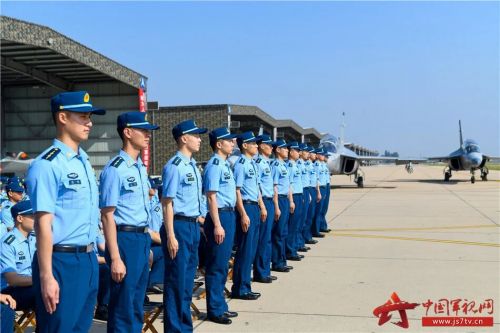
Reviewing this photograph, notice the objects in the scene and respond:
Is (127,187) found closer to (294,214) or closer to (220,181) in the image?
(220,181)

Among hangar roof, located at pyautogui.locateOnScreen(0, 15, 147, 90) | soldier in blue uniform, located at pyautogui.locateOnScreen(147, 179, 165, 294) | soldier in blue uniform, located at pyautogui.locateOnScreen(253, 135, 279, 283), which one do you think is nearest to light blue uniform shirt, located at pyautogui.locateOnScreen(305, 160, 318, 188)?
soldier in blue uniform, located at pyautogui.locateOnScreen(253, 135, 279, 283)

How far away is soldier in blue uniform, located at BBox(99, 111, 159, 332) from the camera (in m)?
3.91

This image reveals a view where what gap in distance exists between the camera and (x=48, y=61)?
23.4 metres

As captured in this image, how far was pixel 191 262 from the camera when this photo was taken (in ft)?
16.0

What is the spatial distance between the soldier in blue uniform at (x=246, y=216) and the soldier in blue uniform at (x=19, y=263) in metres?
2.47

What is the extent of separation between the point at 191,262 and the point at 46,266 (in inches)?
81.9

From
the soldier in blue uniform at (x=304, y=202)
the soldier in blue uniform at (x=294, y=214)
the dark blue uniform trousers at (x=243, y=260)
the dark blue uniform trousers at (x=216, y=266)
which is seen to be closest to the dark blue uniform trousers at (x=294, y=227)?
the soldier in blue uniform at (x=294, y=214)

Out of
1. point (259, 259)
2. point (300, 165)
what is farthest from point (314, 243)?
point (259, 259)

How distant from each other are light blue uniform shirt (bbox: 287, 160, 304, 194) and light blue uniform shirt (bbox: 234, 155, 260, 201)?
2089mm

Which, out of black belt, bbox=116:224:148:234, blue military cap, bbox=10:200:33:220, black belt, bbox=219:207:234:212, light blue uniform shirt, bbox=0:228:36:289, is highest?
blue military cap, bbox=10:200:33:220

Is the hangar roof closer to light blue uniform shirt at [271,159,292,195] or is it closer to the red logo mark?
light blue uniform shirt at [271,159,292,195]

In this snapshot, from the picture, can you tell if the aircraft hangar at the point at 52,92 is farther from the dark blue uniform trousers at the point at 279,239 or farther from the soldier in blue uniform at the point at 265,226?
the soldier in blue uniform at the point at 265,226

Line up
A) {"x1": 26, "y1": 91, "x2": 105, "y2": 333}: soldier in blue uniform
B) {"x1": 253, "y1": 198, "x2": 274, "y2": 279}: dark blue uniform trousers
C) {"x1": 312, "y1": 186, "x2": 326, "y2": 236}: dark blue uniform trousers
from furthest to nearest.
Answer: {"x1": 312, "y1": 186, "x2": 326, "y2": 236}: dark blue uniform trousers
{"x1": 253, "y1": 198, "x2": 274, "y2": 279}: dark blue uniform trousers
{"x1": 26, "y1": 91, "x2": 105, "y2": 333}: soldier in blue uniform

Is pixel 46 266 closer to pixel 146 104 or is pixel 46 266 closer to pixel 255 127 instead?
pixel 146 104
